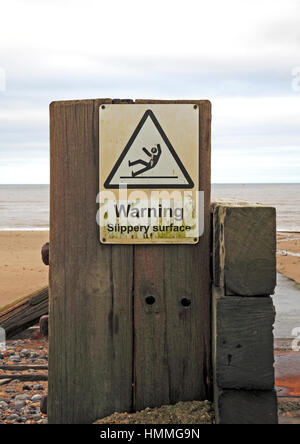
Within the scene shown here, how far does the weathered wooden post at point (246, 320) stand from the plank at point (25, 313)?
3890 mm

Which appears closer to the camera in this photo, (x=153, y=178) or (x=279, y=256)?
(x=153, y=178)

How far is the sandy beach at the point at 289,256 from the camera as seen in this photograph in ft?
38.9

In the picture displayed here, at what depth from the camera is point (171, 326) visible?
7.99 ft

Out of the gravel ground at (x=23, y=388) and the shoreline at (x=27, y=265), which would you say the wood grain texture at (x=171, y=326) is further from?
the shoreline at (x=27, y=265)

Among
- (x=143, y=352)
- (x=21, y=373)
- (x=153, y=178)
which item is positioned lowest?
(x=21, y=373)

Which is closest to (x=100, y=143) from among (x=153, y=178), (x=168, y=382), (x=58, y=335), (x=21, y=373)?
(x=153, y=178)

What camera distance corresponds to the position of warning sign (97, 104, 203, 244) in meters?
2.44

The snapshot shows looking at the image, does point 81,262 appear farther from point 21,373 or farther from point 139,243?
point 21,373

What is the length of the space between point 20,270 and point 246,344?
1069cm

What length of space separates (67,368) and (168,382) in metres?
0.48

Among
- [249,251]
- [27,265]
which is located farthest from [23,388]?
[27,265]

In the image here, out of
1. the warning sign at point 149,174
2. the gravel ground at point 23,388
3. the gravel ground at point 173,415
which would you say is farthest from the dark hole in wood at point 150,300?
the gravel ground at point 23,388

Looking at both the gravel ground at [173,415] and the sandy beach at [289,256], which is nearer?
the gravel ground at [173,415]
